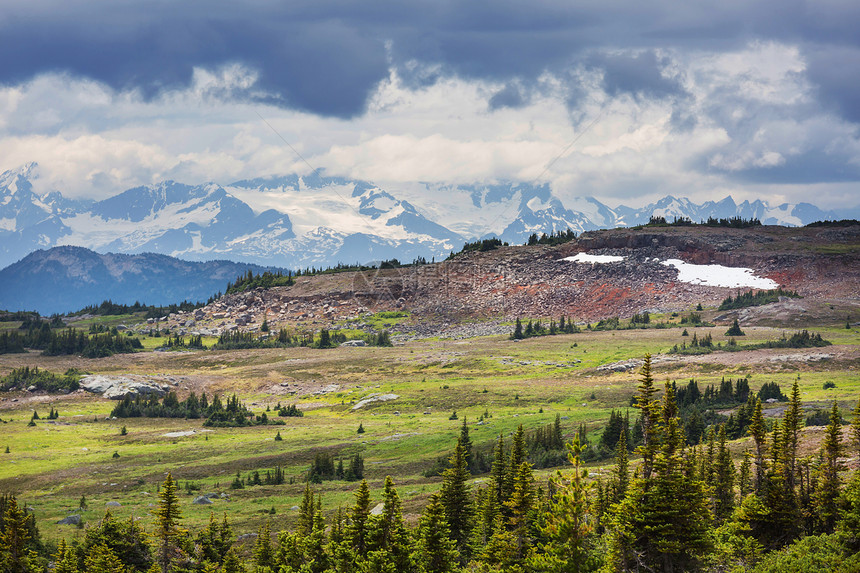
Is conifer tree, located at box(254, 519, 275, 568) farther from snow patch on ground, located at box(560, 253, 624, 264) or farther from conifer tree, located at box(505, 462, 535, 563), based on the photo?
snow patch on ground, located at box(560, 253, 624, 264)

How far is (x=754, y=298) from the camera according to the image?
15400 cm

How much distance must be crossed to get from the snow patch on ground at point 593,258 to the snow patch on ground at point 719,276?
12859 millimetres

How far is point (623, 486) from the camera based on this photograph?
41062mm

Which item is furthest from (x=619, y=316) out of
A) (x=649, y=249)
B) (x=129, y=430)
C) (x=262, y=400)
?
(x=129, y=430)

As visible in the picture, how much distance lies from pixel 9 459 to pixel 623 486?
70683mm

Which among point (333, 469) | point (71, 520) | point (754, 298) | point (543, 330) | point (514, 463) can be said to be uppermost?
point (754, 298)

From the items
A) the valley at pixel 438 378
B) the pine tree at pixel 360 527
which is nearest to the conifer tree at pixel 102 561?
the valley at pixel 438 378

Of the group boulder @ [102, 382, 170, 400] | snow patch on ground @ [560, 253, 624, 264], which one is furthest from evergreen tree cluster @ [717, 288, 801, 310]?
boulder @ [102, 382, 170, 400]

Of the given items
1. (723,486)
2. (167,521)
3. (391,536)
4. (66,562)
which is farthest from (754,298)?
(66,562)

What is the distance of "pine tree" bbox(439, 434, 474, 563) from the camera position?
39.4 meters

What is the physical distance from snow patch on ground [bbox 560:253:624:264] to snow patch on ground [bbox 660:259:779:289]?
12859mm

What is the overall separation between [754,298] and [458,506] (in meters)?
133

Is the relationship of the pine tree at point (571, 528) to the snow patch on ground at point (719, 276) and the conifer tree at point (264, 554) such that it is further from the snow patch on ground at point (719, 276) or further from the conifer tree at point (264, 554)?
the snow patch on ground at point (719, 276)

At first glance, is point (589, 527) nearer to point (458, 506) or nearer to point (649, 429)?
point (649, 429)
